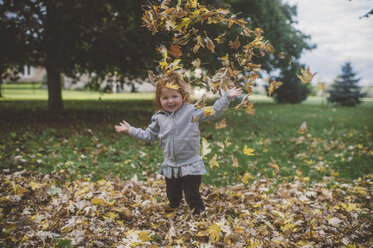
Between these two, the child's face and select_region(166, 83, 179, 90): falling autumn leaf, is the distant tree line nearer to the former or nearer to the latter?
the child's face

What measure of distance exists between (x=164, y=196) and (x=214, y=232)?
4.78 feet

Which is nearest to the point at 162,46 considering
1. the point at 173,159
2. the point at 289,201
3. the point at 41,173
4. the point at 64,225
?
the point at 173,159

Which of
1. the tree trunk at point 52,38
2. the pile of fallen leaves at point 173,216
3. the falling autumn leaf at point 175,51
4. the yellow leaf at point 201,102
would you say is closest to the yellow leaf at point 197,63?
the falling autumn leaf at point 175,51

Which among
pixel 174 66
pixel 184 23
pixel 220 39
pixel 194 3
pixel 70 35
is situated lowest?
pixel 174 66

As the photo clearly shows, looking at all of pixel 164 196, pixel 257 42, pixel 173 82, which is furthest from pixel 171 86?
pixel 164 196

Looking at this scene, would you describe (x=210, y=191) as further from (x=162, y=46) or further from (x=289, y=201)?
(x=162, y=46)

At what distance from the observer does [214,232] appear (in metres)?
3.05

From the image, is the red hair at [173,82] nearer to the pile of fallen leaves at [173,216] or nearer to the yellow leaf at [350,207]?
the pile of fallen leaves at [173,216]

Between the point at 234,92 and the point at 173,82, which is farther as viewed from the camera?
the point at 173,82

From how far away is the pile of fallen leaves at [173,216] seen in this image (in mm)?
3061

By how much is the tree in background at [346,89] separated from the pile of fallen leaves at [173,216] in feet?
71.9

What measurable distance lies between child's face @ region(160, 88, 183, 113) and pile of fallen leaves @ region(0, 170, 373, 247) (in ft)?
4.27

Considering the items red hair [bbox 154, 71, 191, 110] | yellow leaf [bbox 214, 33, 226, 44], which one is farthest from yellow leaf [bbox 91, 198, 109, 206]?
yellow leaf [bbox 214, 33, 226, 44]

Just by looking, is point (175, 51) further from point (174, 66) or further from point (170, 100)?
point (170, 100)
